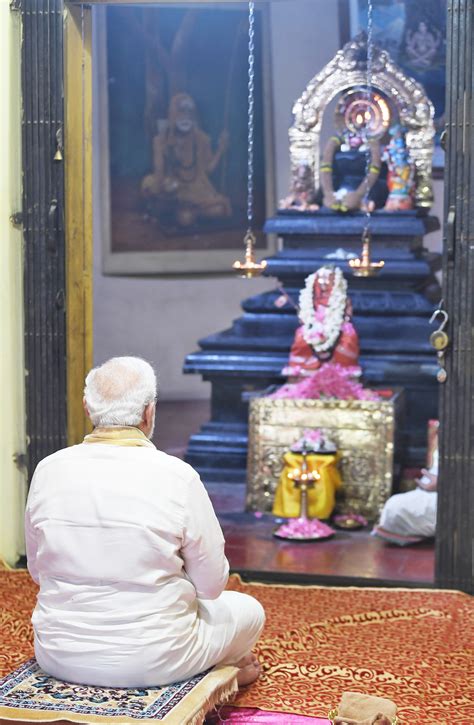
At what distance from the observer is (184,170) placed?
543 inches

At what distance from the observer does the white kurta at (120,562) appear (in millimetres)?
4180

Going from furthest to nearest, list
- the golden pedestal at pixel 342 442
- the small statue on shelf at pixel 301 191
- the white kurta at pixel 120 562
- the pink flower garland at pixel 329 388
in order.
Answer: the small statue on shelf at pixel 301 191
the pink flower garland at pixel 329 388
the golden pedestal at pixel 342 442
the white kurta at pixel 120 562

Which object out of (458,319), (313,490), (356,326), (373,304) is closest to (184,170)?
(373,304)

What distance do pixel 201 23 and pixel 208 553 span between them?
33.6 feet

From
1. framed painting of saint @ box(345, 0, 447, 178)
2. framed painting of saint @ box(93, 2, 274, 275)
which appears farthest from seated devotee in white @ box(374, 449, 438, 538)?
framed painting of saint @ box(93, 2, 274, 275)

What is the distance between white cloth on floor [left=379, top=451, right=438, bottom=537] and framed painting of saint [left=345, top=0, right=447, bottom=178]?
527 centimetres

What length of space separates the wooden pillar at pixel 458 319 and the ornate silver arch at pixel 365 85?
14.6ft

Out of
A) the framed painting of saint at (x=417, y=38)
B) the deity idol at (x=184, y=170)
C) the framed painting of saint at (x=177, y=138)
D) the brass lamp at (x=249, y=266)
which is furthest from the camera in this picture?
the deity idol at (x=184, y=170)

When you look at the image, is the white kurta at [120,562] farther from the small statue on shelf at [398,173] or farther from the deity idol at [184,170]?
the deity idol at [184,170]

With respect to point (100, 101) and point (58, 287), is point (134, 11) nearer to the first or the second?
point (100, 101)

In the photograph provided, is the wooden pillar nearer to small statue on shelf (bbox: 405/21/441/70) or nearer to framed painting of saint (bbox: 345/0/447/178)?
framed painting of saint (bbox: 345/0/447/178)

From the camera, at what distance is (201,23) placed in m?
13.6

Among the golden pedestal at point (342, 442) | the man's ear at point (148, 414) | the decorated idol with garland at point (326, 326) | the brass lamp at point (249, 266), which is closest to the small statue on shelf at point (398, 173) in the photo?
the decorated idol with garland at point (326, 326)

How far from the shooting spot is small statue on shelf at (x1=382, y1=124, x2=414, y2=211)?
35.5 ft
